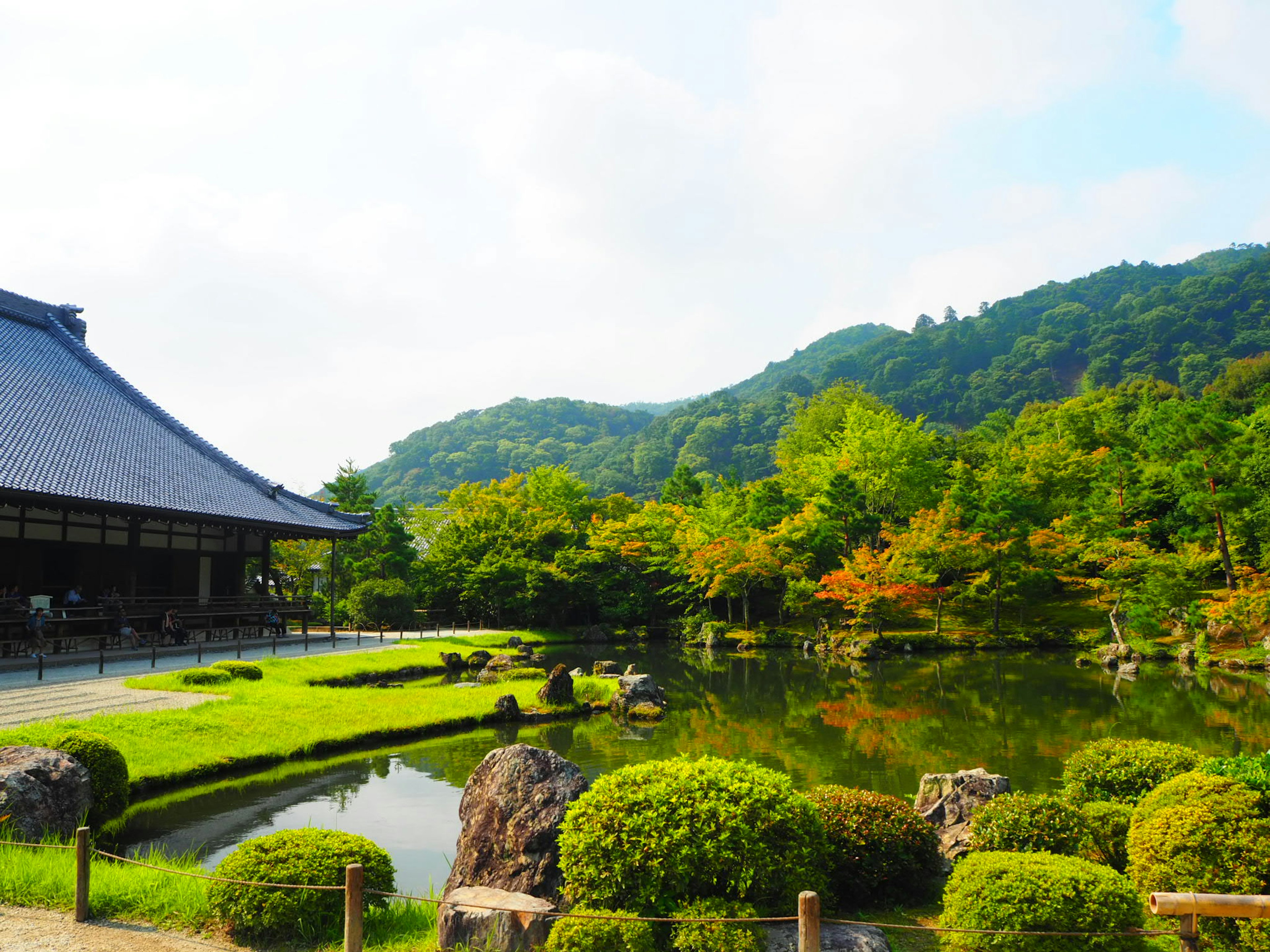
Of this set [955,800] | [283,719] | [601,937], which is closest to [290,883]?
[601,937]

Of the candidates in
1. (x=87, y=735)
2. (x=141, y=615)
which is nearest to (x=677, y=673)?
(x=141, y=615)

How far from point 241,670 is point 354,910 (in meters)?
15.0

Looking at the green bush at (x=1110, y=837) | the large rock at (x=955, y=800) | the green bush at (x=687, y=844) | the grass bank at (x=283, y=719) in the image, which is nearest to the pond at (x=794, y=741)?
the grass bank at (x=283, y=719)

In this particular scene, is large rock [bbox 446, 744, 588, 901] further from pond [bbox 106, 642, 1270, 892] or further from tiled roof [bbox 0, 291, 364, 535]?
tiled roof [bbox 0, 291, 364, 535]

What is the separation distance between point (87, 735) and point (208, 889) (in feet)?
14.6

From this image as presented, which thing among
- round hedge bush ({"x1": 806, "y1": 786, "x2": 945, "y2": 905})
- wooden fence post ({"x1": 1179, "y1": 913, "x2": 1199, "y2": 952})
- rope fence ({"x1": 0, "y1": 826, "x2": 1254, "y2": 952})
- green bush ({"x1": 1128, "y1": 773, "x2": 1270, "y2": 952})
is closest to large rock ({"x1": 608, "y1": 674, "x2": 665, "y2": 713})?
round hedge bush ({"x1": 806, "y1": 786, "x2": 945, "y2": 905})

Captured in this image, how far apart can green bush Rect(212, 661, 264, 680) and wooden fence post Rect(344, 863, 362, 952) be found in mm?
14465

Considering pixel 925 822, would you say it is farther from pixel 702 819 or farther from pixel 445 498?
pixel 445 498

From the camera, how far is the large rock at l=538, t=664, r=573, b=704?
60.3ft

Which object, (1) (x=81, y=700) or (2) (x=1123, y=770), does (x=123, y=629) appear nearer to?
(1) (x=81, y=700)

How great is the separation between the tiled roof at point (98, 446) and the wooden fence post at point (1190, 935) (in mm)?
21188

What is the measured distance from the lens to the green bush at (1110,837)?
6.81 m

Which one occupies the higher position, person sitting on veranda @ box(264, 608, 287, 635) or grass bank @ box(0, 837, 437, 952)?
person sitting on veranda @ box(264, 608, 287, 635)

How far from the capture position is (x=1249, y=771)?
20.7ft
